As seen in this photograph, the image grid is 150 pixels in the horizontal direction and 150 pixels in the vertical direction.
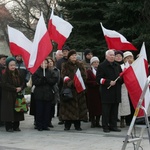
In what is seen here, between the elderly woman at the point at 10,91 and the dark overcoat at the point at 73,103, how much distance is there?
1.03 meters

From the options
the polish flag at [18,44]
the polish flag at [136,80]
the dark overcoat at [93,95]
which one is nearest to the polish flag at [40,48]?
the polish flag at [18,44]

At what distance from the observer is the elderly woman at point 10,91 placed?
10297mm

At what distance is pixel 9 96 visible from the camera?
408 inches

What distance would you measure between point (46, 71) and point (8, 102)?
3.66ft

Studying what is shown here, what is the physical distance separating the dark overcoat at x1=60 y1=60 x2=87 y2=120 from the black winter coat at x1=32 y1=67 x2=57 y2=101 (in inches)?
11.2

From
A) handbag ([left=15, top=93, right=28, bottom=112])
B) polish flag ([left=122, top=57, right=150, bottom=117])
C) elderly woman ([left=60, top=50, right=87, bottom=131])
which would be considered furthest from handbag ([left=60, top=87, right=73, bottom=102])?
polish flag ([left=122, top=57, right=150, bottom=117])

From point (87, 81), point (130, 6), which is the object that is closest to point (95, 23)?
point (130, 6)

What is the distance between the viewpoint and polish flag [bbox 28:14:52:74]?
909 cm

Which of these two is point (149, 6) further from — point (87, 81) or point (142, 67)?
point (142, 67)

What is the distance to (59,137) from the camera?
31.4 ft

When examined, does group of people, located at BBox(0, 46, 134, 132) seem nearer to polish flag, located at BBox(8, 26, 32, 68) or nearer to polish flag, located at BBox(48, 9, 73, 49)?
polish flag, located at BBox(8, 26, 32, 68)

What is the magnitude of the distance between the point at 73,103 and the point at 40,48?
1721mm

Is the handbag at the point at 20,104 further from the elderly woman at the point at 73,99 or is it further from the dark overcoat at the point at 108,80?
the dark overcoat at the point at 108,80

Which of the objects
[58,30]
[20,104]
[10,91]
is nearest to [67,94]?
[20,104]
